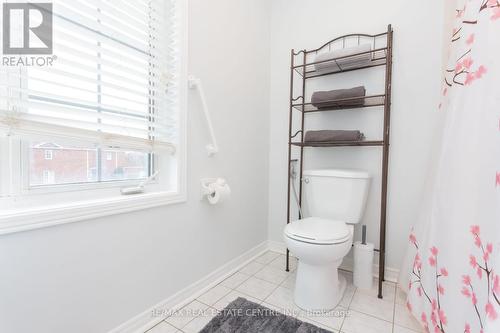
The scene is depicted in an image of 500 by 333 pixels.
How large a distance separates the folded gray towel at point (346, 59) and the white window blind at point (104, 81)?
3.20ft

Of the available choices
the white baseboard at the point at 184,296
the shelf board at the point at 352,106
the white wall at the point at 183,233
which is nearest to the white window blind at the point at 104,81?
the white wall at the point at 183,233

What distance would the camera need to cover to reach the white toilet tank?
1558mm

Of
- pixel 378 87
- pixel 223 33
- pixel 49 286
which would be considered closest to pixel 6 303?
pixel 49 286

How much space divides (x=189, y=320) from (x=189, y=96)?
1.16 meters

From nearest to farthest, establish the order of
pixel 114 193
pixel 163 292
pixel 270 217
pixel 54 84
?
pixel 54 84, pixel 114 193, pixel 163 292, pixel 270 217

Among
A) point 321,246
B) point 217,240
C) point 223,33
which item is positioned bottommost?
point 217,240

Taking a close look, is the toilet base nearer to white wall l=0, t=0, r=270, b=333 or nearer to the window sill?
white wall l=0, t=0, r=270, b=333

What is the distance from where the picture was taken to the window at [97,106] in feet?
2.74

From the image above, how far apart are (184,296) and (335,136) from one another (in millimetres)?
1308

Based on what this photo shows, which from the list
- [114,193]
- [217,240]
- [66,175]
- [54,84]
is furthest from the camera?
[217,240]

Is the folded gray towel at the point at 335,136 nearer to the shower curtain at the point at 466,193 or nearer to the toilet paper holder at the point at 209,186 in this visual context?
the shower curtain at the point at 466,193

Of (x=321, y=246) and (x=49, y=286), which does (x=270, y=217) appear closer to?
(x=321, y=246)

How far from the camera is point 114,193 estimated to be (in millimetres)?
1146

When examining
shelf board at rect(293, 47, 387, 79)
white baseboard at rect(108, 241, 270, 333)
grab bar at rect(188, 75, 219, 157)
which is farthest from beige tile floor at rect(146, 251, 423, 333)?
shelf board at rect(293, 47, 387, 79)
